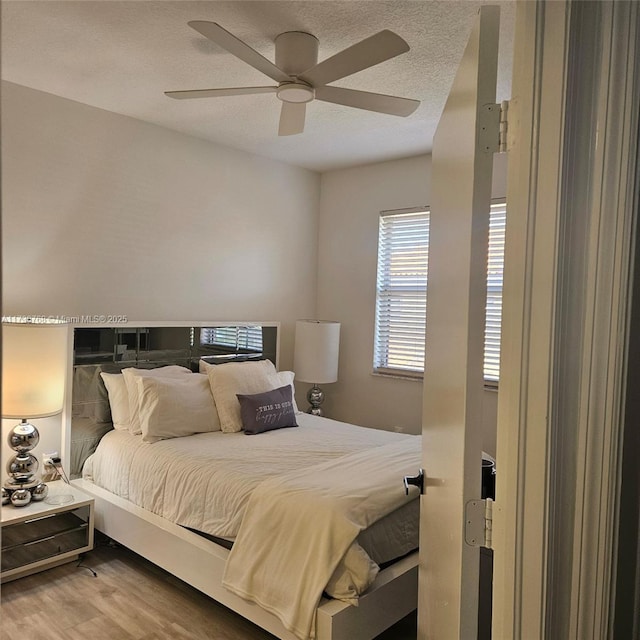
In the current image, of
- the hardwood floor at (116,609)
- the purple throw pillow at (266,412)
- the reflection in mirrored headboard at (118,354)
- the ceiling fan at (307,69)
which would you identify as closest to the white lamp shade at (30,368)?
the reflection in mirrored headboard at (118,354)

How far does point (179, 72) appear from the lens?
2.86 metres

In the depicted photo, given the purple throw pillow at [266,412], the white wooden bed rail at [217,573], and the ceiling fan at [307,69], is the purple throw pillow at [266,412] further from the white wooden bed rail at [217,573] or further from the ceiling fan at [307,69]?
the ceiling fan at [307,69]

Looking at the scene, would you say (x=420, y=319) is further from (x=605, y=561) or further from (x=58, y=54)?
(x=605, y=561)

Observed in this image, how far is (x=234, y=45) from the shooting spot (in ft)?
6.84

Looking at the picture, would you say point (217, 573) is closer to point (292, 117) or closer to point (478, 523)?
point (478, 523)

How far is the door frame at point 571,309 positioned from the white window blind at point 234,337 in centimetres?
330

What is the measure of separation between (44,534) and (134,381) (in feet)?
3.13

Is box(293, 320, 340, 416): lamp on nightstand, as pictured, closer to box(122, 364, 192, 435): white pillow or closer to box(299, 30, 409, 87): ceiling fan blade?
box(122, 364, 192, 435): white pillow

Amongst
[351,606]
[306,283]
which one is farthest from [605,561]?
[306,283]

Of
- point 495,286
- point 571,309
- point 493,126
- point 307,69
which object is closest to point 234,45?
point 307,69

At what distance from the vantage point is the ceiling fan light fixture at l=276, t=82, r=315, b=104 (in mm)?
2414

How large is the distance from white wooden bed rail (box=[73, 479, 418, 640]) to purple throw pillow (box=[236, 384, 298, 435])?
2.73 ft

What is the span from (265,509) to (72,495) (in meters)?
1.39

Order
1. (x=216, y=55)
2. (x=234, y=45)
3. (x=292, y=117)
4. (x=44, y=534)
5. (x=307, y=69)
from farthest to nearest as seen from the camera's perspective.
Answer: (x=44, y=534), (x=292, y=117), (x=216, y=55), (x=307, y=69), (x=234, y=45)
